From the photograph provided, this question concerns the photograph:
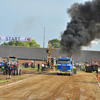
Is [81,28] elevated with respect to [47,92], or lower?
elevated

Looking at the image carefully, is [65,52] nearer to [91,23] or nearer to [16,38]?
[91,23]

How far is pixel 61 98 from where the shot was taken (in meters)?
9.99

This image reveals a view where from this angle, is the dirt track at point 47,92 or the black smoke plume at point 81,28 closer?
the dirt track at point 47,92

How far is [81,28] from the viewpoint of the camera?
36.4 metres

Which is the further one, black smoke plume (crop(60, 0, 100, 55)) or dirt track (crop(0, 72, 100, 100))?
black smoke plume (crop(60, 0, 100, 55))

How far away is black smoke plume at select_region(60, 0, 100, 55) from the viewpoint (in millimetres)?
35250

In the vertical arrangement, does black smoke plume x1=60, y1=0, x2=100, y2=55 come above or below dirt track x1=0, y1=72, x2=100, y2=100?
above

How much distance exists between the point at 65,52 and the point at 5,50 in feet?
153

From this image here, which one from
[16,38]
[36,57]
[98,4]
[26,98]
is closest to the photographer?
[26,98]

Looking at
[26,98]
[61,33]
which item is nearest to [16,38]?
[61,33]

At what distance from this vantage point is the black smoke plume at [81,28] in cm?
3525

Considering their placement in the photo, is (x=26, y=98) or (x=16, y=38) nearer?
(x=26, y=98)

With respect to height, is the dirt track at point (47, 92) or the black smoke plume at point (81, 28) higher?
the black smoke plume at point (81, 28)

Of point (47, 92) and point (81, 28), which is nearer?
point (47, 92)
